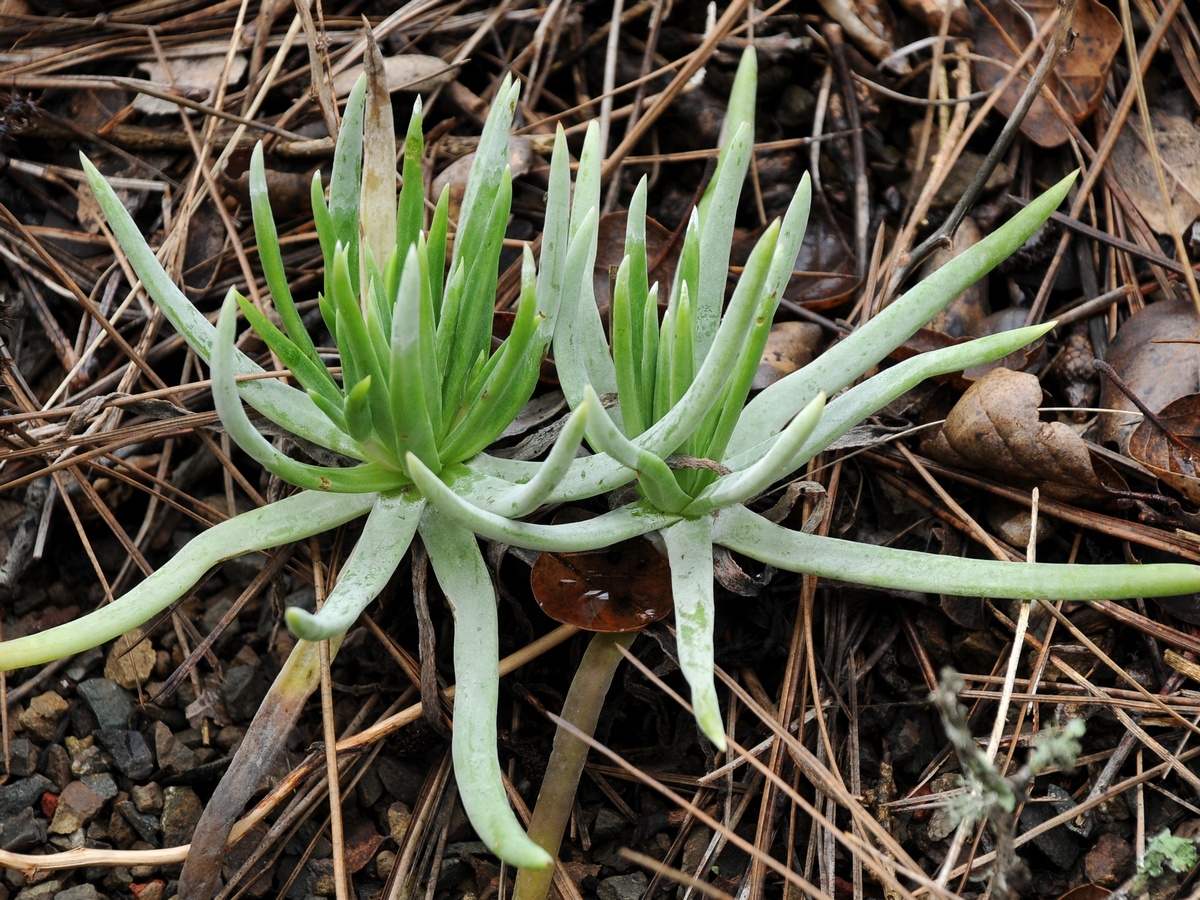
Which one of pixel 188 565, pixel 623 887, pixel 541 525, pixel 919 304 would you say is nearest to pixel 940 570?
pixel 919 304

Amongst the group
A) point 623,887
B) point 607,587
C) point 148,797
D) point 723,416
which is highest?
point 723,416

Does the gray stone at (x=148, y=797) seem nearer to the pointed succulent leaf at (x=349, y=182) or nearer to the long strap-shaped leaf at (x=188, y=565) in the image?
the long strap-shaped leaf at (x=188, y=565)

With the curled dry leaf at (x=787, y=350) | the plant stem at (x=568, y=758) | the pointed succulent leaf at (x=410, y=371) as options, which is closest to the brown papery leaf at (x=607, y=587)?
the plant stem at (x=568, y=758)

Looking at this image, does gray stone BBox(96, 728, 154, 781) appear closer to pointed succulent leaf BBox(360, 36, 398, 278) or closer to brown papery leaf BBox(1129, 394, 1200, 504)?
pointed succulent leaf BBox(360, 36, 398, 278)

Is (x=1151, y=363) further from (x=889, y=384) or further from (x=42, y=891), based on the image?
(x=42, y=891)

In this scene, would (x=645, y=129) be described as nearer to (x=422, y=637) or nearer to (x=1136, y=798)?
(x=422, y=637)

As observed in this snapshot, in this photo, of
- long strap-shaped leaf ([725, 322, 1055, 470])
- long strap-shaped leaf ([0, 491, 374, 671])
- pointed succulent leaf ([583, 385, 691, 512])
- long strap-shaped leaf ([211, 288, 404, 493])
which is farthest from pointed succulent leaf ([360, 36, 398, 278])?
long strap-shaped leaf ([725, 322, 1055, 470])
